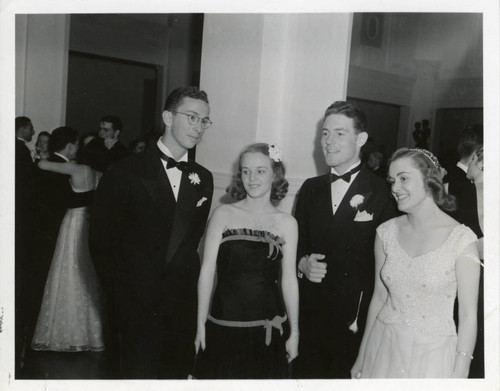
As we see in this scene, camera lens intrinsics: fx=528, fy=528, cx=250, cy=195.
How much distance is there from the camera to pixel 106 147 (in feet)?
10.3

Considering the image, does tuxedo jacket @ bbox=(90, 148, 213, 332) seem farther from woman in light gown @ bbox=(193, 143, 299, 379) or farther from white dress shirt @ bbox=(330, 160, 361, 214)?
white dress shirt @ bbox=(330, 160, 361, 214)

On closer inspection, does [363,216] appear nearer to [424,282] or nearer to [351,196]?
[351,196]

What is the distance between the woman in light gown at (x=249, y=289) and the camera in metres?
1.93

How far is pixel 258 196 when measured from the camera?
6.45 ft

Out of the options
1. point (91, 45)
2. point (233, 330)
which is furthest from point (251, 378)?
point (91, 45)

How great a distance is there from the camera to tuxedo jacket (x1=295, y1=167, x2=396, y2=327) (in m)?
1.98

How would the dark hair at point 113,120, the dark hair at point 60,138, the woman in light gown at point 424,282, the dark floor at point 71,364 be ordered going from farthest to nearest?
the dark hair at point 113,120 < the dark hair at point 60,138 < the dark floor at point 71,364 < the woman in light gown at point 424,282

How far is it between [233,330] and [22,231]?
3.93 ft

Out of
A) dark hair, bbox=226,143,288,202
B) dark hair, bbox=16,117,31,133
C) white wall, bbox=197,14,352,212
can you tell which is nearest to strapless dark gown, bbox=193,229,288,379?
dark hair, bbox=226,143,288,202

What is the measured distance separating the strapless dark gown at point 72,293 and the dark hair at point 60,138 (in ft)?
0.89

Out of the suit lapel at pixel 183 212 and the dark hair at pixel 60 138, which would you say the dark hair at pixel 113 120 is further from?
the suit lapel at pixel 183 212

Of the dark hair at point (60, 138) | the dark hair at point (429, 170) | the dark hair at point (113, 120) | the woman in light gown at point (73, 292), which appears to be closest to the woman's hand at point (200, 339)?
the dark hair at point (429, 170)

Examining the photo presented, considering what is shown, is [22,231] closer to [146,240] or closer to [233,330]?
[146,240]
